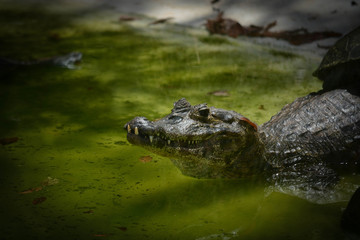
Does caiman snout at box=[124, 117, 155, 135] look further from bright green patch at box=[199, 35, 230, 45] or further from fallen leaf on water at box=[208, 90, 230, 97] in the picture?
bright green patch at box=[199, 35, 230, 45]

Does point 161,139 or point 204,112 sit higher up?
point 204,112

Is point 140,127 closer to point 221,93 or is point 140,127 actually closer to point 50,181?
point 50,181

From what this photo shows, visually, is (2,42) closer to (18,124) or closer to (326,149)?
(18,124)

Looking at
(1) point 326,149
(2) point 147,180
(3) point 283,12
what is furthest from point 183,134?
(3) point 283,12

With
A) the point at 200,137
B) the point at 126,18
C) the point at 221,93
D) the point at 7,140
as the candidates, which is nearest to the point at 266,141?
the point at 200,137

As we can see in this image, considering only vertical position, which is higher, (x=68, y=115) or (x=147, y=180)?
(x=68, y=115)

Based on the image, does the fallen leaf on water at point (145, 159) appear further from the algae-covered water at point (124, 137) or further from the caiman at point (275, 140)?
the caiman at point (275, 140)
